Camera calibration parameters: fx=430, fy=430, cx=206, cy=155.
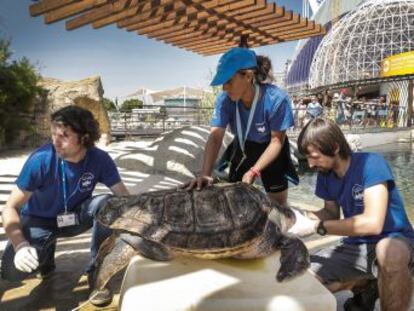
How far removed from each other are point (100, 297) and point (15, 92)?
31.1 ft

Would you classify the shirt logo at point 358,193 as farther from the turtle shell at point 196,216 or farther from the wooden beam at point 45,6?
the wooden beam at point 45,6

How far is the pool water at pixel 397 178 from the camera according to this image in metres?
6.71

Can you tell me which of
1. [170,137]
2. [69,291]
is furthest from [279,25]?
[69,291]

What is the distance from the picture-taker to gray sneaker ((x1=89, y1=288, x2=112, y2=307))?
2582mm

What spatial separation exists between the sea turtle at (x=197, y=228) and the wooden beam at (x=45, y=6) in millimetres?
3395

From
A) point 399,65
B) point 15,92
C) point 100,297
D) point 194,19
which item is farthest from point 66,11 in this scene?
point 399,65

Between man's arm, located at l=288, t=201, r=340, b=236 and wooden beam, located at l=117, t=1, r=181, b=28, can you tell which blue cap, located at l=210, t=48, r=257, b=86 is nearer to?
man's arm, located at l=288, t=201, r=340, b=236

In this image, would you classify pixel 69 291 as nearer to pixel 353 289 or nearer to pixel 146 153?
pixel 353 289

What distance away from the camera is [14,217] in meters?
2.66

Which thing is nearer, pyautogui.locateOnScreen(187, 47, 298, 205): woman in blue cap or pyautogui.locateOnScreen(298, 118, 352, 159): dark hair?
pyautogui.locateOnScreen(298, 118, 352, 159): dark hair

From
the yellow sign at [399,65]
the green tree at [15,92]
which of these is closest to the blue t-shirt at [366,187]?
the green tree at [15,92]

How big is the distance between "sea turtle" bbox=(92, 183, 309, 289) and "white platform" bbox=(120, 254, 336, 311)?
163 mm

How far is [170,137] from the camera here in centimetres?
916

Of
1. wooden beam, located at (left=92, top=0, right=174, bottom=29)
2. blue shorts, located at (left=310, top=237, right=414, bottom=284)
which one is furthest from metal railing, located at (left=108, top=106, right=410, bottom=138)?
blue shorts, located at (left=310, top=237, right=414, bottom=284)
